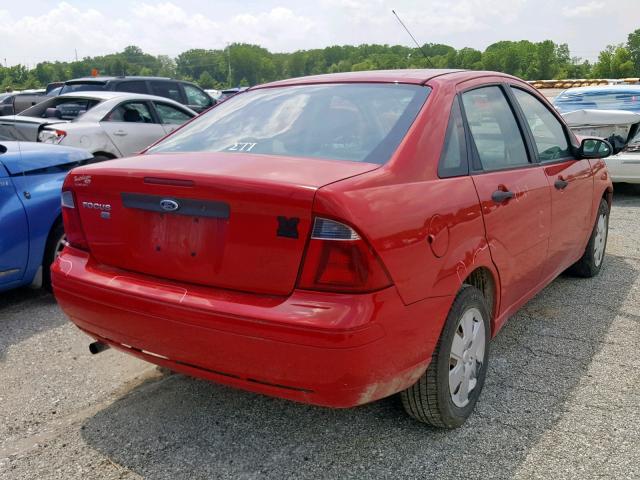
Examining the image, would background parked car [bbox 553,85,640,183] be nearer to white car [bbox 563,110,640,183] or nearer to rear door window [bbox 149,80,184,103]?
white car [bbox 563,110,640,183]

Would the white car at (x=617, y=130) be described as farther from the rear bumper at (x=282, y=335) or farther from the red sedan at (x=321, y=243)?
the rear bumper at (x=282, y=335)

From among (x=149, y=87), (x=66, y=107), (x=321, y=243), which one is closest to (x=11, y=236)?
(x=321, y=243)

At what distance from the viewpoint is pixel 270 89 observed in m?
3.60

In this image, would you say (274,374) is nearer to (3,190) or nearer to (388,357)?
(388,357)

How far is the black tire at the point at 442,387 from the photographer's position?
2.69 meters

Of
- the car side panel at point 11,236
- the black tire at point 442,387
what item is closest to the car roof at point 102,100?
the car side panel at point 11,236

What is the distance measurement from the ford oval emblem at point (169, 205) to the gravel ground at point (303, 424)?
104 cm

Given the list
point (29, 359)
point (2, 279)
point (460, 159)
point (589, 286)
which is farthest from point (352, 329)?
point (589, 286)

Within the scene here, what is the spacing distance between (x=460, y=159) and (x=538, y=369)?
134cm

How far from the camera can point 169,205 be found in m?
2.52

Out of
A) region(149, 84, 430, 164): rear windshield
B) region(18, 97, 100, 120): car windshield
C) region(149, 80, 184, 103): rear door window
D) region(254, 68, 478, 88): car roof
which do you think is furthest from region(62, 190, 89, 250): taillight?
region(149, 80, 184, 103): rear door window

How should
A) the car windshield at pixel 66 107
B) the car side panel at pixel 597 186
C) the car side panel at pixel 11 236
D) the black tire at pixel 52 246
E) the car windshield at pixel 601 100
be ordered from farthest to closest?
1. the car windshield at pixel 601 100
2. the car windshield at pixel 66 107
3. the car side panel at pixel 597 186
4. the black tire at pixel 52 246
5. the car side panel at pixel 11 236

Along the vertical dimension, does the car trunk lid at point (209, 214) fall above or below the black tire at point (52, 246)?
above

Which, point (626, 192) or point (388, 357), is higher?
point (388, 357)
